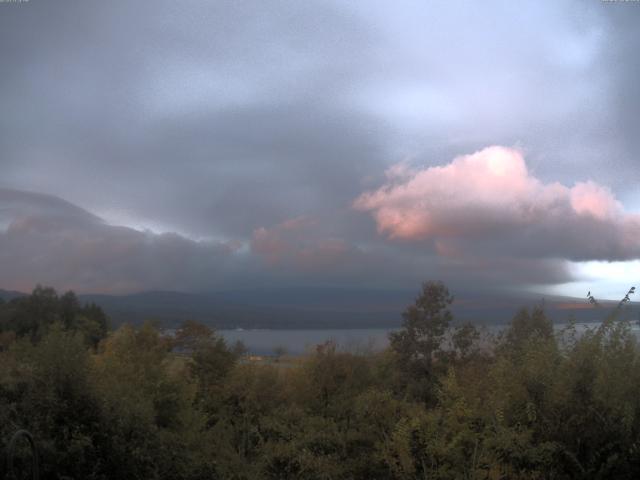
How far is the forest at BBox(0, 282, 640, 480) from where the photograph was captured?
1023cm

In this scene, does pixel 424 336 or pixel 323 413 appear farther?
pixel 424 336

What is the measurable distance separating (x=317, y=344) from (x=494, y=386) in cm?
1071

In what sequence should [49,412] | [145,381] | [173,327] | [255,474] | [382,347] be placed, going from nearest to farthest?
1. [49,412]
2. [255,474]
3. [145,381]
4. [382,347]
5. [173,327]

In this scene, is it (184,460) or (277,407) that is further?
(277,407)

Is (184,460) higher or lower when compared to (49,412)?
lower


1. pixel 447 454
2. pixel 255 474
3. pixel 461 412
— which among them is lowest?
pixel 255 474

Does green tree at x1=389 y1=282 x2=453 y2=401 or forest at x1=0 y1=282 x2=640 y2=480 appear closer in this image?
forest at x1=0 y1=282 x2=640 y2=480

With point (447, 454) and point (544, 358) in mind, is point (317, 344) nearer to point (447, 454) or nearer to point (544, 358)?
point (447, 454)

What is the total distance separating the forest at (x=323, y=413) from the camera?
1023cm

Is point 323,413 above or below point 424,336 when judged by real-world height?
below

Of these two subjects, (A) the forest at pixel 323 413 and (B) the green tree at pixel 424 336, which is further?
(B) the green tree at pixel 424 336

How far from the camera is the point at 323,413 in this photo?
70.2 feet

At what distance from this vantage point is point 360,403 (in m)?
19.3

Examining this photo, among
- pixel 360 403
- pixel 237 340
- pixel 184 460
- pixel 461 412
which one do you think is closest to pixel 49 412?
pixel 184 460
